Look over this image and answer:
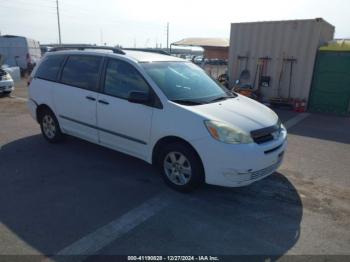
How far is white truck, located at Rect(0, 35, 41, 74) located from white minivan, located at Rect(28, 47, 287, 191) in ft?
50.8

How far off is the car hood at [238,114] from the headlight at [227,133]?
0.08 metres

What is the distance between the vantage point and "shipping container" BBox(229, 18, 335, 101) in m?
10.1

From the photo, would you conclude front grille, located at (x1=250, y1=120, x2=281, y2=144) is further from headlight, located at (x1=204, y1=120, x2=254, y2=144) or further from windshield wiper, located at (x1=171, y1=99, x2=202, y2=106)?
windshield wiper, located at (x1=171, y1=99, x2=202, y2=106)

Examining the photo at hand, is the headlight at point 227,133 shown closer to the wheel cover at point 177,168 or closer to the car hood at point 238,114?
the car hood at point 238,114

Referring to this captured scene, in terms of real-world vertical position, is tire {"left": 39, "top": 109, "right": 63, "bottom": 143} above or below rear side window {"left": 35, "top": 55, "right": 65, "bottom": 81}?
below

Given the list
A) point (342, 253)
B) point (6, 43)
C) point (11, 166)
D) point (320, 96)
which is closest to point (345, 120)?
point (320, 96)

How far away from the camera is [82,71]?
5039 millimetres

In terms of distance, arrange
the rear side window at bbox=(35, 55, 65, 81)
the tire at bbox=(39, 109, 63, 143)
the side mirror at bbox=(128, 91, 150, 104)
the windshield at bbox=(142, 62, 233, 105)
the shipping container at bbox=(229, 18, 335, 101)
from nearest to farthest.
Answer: the side mirror at bbox=(128, 91, 150, 104), the windshield at bbox=(142, 62, 233, 105), the rear side window at bbox=(35, 55, 65, 81), the tire at bbox=(39, 109, 63, 143), the shipping container at bbox=(229, 18, 335, 101)

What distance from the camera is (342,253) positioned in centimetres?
295

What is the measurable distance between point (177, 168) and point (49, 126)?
3.07 meters

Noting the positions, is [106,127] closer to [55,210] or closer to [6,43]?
[55,210]

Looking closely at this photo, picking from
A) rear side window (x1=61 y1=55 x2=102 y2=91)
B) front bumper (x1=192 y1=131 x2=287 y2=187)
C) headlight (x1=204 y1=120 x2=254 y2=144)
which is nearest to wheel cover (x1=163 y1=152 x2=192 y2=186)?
front bumper (x1=192 y1=131 x2=287 y2=187)

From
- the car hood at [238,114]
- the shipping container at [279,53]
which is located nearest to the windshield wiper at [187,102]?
the car hood at [238,114]

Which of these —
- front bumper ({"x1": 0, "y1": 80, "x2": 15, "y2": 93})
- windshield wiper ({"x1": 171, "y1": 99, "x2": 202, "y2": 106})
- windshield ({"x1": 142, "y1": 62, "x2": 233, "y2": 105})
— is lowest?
front bumper ({"x1": 0, "y1": 80, "x2": 15, "y2": 93})
